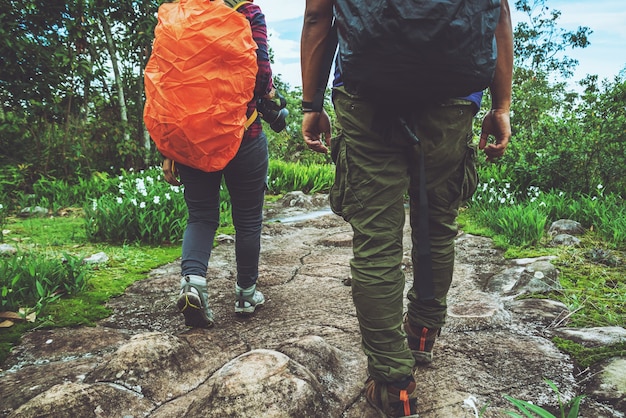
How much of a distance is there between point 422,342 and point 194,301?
1.03 metres

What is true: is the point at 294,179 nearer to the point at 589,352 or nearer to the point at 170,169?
the point at 170,169

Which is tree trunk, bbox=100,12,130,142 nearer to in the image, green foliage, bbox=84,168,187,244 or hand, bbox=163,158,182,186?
green foliage, bbox=84,168,187,244

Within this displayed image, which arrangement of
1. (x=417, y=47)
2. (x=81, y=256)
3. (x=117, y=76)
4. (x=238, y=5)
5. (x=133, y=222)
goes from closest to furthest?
1. (x=417, y=47)
2. (x=238, y=5)
3. (x=81, y=256)
4. (x=133, y=222)
5. (x=117, y=76)

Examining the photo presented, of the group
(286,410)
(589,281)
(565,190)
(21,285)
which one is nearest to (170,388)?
(286,410)

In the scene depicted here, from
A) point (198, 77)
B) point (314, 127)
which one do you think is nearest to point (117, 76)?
point (198, 77)

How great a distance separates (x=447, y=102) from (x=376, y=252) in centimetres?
53

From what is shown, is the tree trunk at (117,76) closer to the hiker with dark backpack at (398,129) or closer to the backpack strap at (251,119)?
the backpack strap at (251,119)

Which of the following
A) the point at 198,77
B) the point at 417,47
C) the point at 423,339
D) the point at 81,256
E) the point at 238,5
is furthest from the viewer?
the point at 81,256

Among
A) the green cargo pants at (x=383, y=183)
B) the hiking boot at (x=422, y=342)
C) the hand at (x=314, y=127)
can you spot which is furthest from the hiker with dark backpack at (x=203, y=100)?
the hiking boot at (x=422, y=342)

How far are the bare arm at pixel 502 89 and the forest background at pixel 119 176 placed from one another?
1.05 m

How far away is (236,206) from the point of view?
2412 millimetres

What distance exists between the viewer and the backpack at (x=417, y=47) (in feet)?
4.05

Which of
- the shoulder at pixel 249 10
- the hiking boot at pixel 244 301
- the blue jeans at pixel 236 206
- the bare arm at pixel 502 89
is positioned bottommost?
the hiking boot at pixel 244 301

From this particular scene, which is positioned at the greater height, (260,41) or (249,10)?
(249,10)
